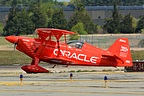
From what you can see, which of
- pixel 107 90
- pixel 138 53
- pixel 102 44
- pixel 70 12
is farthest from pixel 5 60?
pixel 70 12

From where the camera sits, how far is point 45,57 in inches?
1299

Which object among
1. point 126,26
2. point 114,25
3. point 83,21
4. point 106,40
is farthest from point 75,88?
point 126,26

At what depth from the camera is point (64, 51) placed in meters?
33.0

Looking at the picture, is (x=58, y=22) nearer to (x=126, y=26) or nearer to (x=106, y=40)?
(x=126, y=26)

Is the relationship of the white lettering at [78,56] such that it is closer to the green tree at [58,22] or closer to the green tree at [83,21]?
the green tree at [58,22]

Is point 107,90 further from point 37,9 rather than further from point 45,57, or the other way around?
point 37,9

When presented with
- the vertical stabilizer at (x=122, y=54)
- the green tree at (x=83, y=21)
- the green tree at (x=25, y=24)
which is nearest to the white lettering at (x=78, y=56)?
the vertical stabilizer at (x=122, y=54)

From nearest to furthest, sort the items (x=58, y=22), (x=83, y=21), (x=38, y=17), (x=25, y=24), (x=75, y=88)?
(x=75, y=88) < (x=58, y=22) < (x=25, y=24) < (x=83, y=21) < (x=38, y=17)

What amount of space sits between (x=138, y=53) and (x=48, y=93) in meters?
32.7

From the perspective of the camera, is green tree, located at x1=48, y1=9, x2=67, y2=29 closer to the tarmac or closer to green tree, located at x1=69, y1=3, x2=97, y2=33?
green tree, located at x1=69, y1=3, x2=97, y2=33

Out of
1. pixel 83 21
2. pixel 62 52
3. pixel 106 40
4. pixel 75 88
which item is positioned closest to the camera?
pixel 75 88

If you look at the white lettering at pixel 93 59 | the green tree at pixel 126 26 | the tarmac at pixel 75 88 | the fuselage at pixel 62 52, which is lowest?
the tarmac at pixel 75 88

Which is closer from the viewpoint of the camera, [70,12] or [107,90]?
[107,90]

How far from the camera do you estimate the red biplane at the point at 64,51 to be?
107ft
